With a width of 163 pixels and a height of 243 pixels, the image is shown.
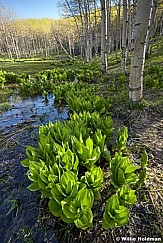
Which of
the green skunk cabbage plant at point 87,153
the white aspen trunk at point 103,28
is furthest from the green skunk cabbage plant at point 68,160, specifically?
the white aspen trunk at point 103,28

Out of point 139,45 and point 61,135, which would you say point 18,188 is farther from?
point 139,45

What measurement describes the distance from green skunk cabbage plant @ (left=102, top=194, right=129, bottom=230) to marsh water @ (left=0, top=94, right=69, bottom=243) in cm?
60

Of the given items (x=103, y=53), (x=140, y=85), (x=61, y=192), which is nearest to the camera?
(x=61, y=192)

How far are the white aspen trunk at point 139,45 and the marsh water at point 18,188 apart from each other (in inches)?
73.9

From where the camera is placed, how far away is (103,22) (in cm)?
818

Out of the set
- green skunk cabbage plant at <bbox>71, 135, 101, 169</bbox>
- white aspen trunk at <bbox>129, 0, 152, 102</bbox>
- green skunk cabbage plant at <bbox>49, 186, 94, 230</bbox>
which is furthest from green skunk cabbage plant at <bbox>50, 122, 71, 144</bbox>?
white aspen trunk at <bbox>129, 0, 152, 102</bbox>

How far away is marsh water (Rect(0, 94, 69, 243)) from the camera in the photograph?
1737mm

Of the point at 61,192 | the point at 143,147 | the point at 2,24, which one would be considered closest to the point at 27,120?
the point at 143,147

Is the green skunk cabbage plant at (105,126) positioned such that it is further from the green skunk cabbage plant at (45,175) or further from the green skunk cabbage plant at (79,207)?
the green skunk cabbage plant at (79,207)

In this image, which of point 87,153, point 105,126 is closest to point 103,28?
point 105,126

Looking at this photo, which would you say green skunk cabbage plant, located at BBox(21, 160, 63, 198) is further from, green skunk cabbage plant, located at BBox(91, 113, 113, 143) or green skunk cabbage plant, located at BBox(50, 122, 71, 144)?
green skunk cabbage plant, located at BBox(91, 113, 113, 143)

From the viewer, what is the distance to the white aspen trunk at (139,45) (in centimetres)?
311

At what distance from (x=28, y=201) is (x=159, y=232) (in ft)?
4.56

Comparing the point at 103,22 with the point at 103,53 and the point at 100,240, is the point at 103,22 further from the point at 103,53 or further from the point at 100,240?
the point at 100,240
